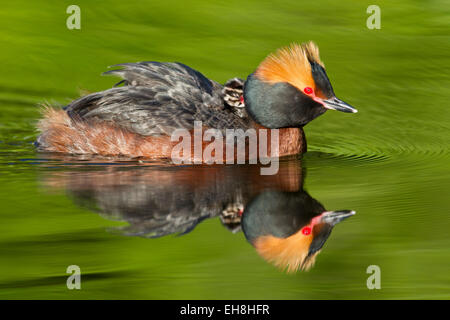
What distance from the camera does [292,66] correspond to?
35.9 feet

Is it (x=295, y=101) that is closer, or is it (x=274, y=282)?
(x=274, y=282)

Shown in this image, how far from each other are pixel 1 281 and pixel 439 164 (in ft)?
19.3

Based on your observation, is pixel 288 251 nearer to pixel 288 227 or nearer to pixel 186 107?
pixel 288 227

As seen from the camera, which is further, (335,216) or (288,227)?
(335,216)

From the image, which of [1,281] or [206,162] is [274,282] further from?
[206,162]

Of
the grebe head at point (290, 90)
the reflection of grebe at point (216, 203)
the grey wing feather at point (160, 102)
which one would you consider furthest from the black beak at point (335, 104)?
the grey wing feather at point (160, 102)

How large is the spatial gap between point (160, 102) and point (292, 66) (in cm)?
171

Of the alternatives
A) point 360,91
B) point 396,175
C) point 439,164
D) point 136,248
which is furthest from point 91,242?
point 360,91

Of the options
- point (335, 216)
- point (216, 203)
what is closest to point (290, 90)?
point (216, 203)

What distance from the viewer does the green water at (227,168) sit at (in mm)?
7039

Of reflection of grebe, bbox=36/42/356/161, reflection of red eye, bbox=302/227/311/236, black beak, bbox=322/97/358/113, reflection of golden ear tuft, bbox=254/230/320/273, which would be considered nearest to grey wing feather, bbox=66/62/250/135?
reflection of grebe, bbox=36/42/356/161

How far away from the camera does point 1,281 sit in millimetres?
6855

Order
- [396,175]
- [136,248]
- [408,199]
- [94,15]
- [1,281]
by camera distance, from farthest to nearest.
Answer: [94,15], [396,175], [408,199], [136,248], [1,281]

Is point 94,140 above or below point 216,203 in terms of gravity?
above
